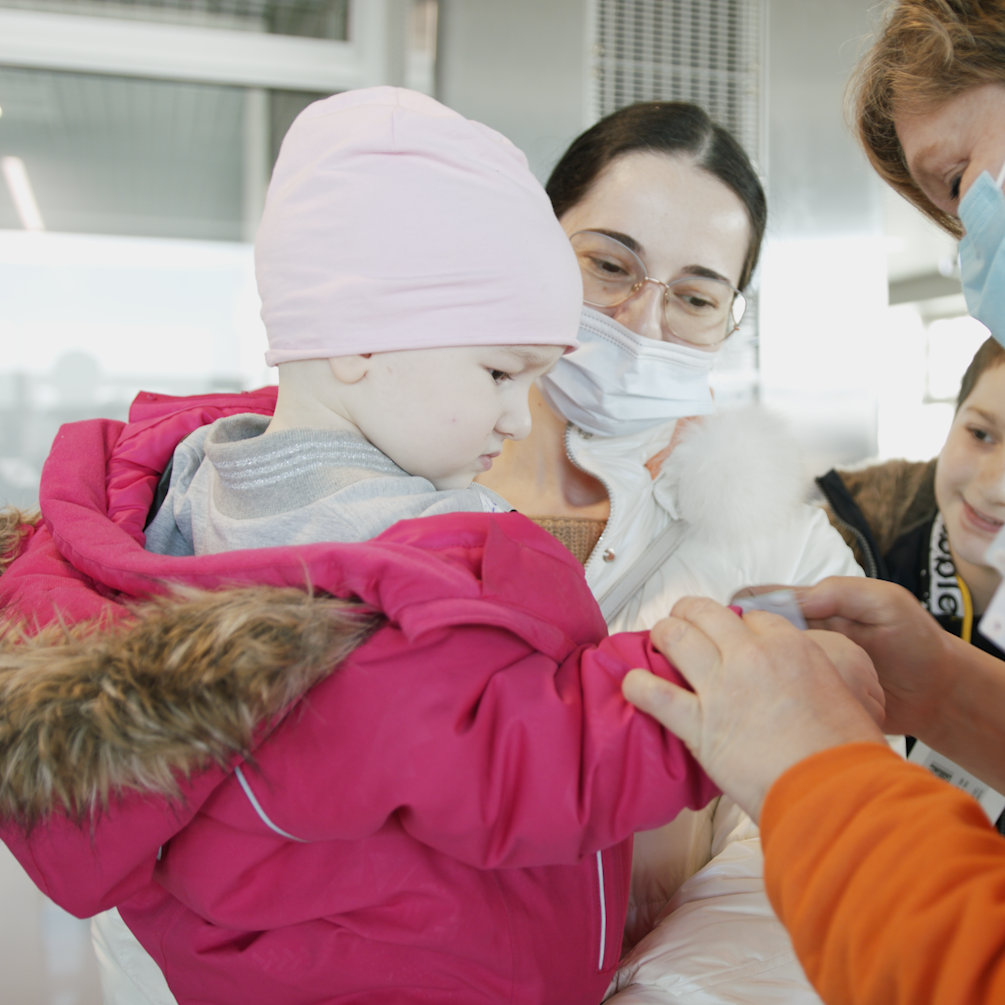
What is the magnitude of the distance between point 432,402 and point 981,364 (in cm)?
161

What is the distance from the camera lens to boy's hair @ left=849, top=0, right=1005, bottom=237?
1010mm

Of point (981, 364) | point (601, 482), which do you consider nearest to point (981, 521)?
point (981, 364)

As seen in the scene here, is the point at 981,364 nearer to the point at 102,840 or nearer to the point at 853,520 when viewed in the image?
the point at 853,520

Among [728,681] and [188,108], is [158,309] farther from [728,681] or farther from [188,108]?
[728,681]

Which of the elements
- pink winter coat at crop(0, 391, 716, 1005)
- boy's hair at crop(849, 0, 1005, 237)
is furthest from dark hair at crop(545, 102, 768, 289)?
pink winter coat at crop(0, 391, 716, 1005)

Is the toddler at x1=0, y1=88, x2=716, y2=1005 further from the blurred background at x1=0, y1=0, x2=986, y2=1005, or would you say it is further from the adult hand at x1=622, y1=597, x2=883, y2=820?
the blurred background at x1=0, y1=0, x2=986, y2=1005

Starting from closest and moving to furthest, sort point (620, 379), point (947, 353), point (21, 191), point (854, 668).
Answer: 1. point (854, 668)
2. point (620, 379)
3. point (21, 191)
4. point (947, 353)

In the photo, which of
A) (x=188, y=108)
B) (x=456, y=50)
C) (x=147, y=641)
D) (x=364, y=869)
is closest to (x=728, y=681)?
(x=364, y=869)

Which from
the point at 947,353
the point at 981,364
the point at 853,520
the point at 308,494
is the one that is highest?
the point at 308,494

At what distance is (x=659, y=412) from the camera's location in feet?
5.55

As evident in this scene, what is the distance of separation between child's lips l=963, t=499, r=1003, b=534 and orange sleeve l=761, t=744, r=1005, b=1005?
57.1 inches

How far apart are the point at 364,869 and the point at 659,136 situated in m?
1.47

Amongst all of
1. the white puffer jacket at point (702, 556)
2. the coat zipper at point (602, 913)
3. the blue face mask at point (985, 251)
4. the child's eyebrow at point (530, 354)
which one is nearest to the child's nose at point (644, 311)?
the white puffer jacket at point (702, 556)

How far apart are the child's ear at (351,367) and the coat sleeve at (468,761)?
314 millimetres
